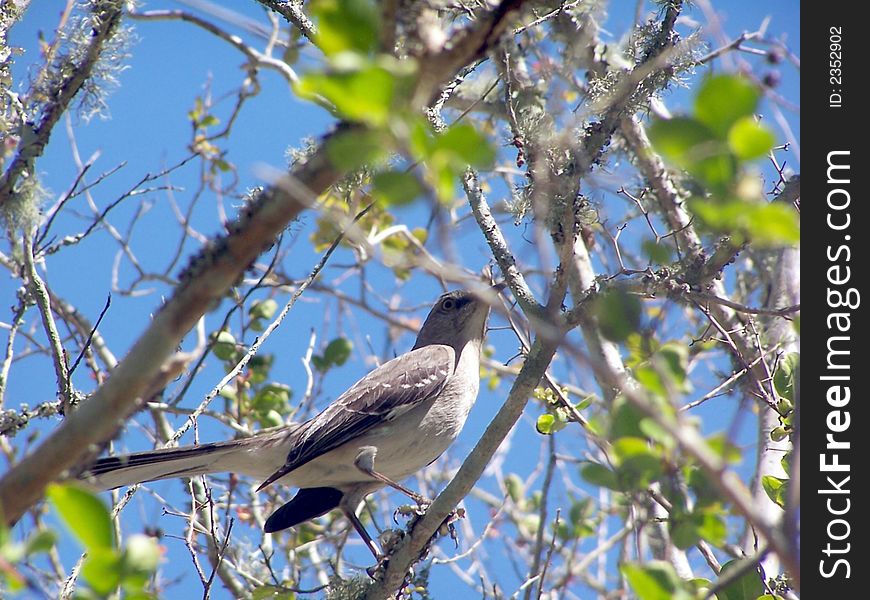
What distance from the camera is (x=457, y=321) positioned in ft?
20.1

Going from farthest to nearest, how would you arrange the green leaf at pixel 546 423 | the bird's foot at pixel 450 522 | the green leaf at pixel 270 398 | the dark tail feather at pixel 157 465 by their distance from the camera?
1. the green leaf at pixel 270 398
2. the bird's foot at pixel 450 522
3. the dark tail feather at pixel 157 465
4. the green leaf at pixel 546 423

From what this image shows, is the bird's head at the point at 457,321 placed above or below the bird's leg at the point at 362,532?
above

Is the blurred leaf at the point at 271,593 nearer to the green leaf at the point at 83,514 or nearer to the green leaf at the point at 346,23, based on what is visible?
the green leaf at the point at 83,514

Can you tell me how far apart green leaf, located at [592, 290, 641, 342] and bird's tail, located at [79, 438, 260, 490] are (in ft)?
9.38

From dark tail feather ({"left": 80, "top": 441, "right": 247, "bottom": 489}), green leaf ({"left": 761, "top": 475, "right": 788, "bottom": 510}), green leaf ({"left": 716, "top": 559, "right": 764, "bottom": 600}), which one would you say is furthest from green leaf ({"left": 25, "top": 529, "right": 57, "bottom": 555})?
green leaf ({"left": 761, "top": 475, "right": 788, "bottom": 510})

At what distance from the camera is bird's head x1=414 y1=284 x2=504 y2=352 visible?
6012 mm

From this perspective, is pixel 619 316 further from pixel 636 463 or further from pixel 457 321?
pixel 457 321

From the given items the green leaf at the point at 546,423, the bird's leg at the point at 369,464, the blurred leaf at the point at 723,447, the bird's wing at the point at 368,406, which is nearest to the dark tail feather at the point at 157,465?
the bird's wing at the point at 368,406

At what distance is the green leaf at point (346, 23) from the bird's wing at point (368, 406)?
3.85 metres

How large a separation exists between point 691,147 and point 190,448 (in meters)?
3.69

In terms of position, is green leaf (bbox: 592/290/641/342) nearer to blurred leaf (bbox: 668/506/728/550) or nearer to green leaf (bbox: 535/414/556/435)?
blurred leaf (bbox: 668/506/728/550)

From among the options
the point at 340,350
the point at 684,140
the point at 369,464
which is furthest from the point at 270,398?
the point at 684,140

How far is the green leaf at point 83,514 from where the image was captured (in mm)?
1591
